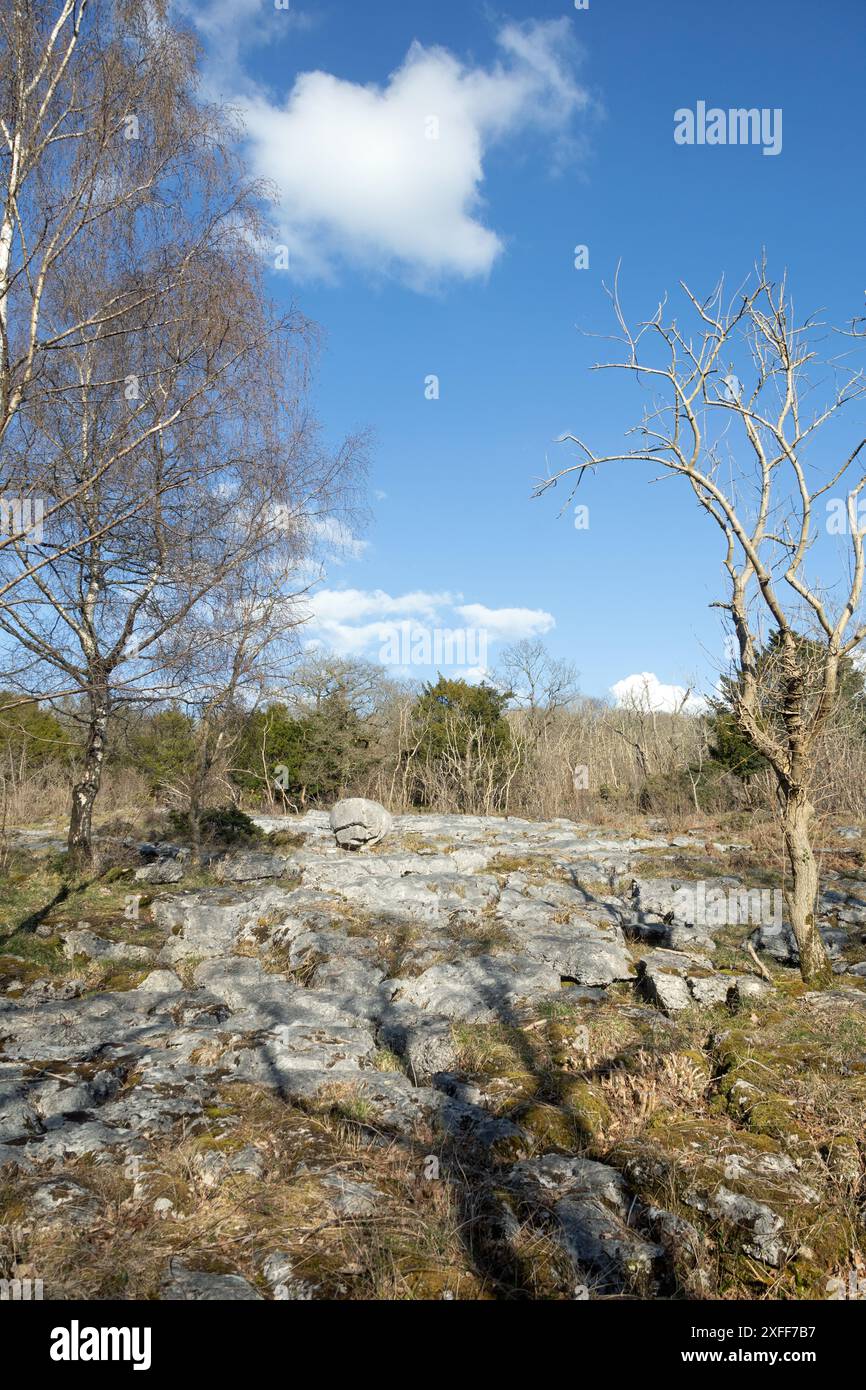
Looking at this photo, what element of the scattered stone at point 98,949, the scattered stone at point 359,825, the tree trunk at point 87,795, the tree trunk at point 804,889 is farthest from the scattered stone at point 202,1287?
the scattered stone at point 359,825

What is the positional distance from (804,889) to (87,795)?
25.5 feet

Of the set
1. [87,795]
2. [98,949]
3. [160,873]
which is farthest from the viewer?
[160,873]

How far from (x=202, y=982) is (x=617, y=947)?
3.67 m

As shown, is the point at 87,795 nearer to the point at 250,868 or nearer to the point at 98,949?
the point at 250,868

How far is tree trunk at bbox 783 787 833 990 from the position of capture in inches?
246

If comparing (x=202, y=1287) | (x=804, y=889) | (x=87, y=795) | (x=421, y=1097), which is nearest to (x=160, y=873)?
(x=87, y=795)

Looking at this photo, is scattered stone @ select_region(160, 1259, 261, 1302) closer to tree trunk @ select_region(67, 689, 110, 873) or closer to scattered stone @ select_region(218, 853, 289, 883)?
tree trunk @ select_region(67, 689, 110, 873)

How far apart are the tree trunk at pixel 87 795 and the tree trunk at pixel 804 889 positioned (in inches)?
282

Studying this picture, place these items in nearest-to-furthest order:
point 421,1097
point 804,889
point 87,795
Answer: point 421,1097 < point 804,889 < point 87,795

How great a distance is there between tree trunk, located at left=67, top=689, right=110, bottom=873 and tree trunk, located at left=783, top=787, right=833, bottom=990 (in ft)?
23.5

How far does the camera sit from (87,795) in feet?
31.7

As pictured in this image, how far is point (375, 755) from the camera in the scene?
1997cm
